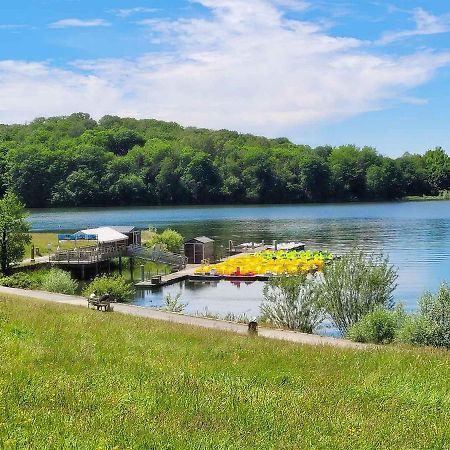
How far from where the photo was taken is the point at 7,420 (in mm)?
8727

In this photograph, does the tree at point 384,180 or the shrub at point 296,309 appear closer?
the shrub at point 296,309

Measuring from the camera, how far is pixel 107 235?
54594 mm

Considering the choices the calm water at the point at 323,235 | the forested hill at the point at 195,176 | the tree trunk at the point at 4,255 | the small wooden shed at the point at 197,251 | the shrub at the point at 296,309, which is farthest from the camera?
the forested hill at the point at 195,176

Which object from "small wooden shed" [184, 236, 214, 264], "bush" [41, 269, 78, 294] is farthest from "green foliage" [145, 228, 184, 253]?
"bush" [41, 269, 78, 294]

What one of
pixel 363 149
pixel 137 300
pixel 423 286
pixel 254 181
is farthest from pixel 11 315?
pixel 363 149

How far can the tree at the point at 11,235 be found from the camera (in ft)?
150

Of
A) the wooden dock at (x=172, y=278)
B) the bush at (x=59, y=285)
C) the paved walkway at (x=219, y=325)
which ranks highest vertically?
the paved walkway at (x=219, y=325)

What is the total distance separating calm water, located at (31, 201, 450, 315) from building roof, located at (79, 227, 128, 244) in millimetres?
8899

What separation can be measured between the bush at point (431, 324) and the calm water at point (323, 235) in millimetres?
16387

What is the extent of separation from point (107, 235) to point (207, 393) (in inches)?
1780

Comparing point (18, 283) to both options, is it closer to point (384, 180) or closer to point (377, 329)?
point (377, 329)

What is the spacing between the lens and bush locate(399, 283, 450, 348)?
18.8m

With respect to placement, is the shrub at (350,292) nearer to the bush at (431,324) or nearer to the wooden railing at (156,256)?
the bush at (431,324)

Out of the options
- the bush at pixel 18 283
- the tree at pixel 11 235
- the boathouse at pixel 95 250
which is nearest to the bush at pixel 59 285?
the bush at pixel 18 283
